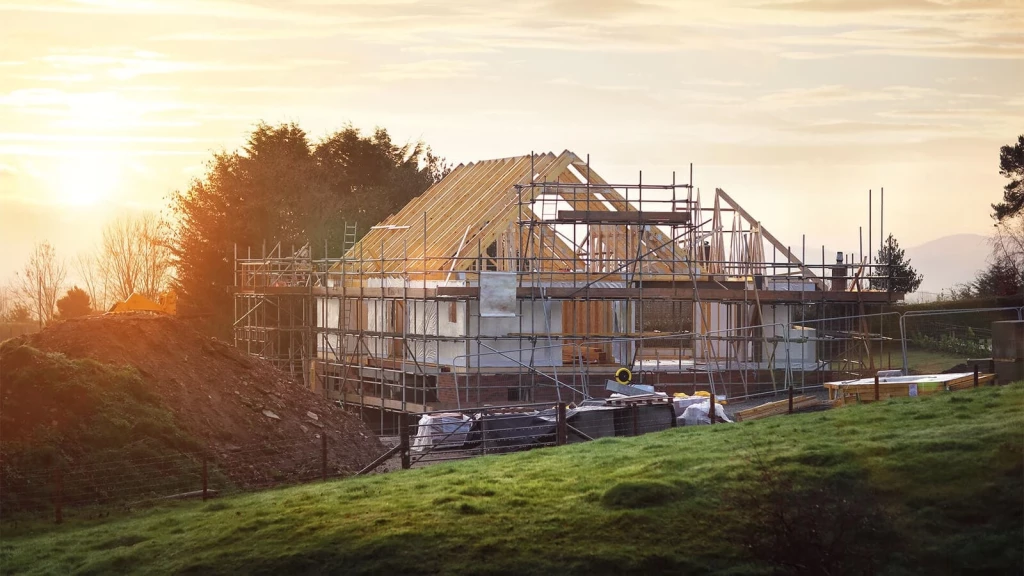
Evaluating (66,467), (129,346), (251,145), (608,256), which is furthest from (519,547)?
(251,145)

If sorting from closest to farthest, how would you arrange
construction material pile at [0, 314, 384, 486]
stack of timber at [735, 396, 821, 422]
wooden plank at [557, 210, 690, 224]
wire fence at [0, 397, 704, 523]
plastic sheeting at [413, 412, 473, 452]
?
wire fence at [0, 397, 704, 523] → construction material pile at [0, 314, 384, 486] → plastic sheeting at [413, 412, 473, 452] → stack of timber at [735, 396, 821, 422] → wooden plank at [557, 210, 690, 224]

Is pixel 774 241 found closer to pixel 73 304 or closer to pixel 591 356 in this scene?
pixel 591 356

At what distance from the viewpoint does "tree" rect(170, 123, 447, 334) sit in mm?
48156

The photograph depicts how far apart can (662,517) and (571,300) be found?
17630 mm

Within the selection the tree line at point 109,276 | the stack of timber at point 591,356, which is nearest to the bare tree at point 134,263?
the tree line at point 109,276

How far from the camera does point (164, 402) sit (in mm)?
20312

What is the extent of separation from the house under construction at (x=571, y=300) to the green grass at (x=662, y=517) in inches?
469

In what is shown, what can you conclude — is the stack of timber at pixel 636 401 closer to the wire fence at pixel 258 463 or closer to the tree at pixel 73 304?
the wire fence at pixel 258 463

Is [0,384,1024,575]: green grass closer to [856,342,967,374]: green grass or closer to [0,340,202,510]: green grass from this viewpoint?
[0,340,202,510]: green grass

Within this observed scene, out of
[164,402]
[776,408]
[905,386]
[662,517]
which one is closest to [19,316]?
[164,402]

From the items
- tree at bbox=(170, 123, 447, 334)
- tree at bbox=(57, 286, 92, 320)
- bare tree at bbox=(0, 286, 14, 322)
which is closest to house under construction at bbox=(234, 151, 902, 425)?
tree at bbox=(170, 123, 447, 334)

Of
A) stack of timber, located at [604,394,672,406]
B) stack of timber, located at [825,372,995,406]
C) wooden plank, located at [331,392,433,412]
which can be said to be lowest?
wooden plank, located at [331,392,433,412]

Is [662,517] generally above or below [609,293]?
below

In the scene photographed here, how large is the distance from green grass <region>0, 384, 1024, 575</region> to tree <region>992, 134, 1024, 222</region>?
3456cm
